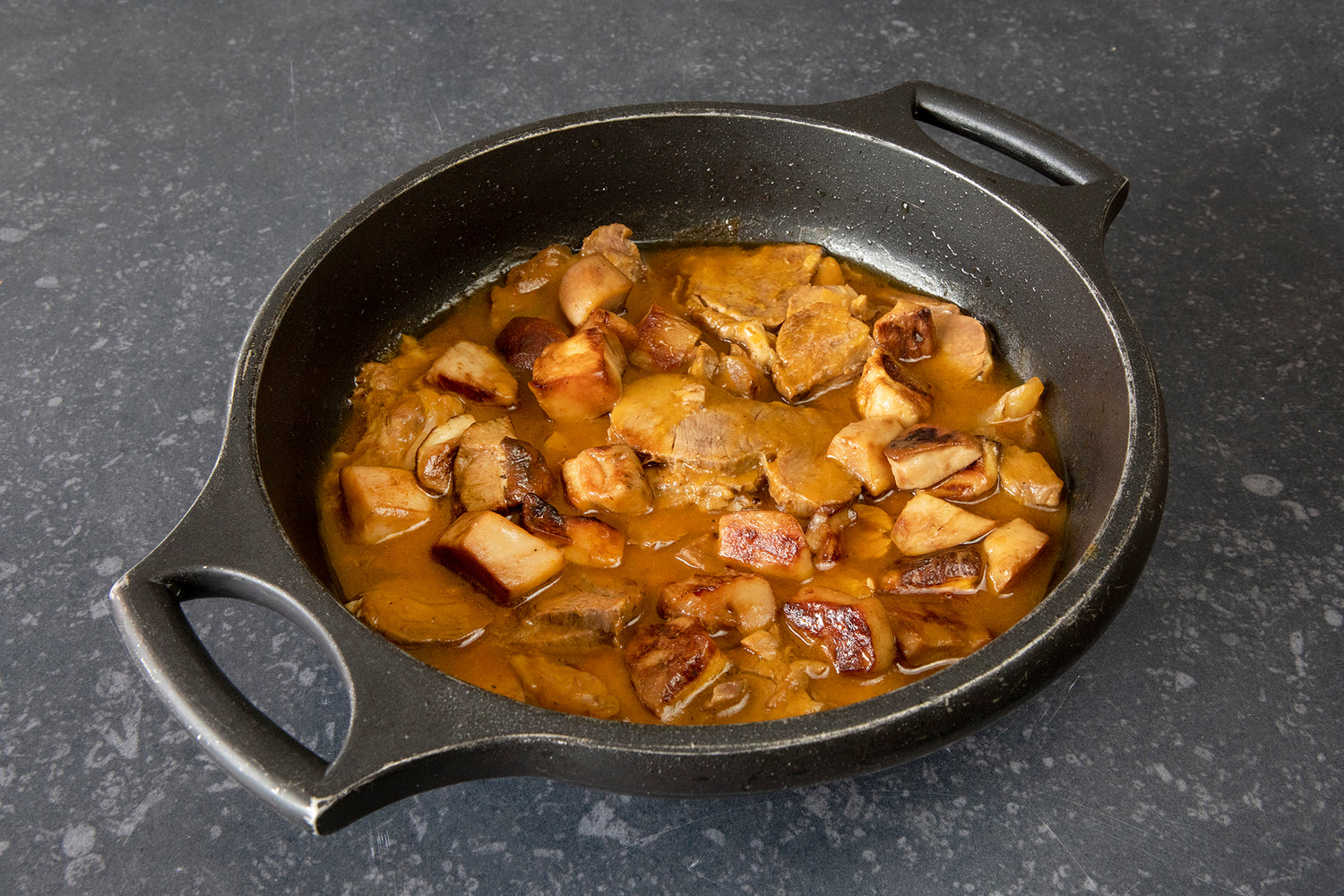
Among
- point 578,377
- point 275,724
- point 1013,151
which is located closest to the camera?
point 275,724

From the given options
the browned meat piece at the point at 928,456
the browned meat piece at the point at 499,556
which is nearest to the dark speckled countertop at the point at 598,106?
the browned meat piece at the point at 499,556

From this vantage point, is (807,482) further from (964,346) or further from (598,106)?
(598,106)

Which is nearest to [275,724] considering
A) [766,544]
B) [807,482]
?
[766,544]

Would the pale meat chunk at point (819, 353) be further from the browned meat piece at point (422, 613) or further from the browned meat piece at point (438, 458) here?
the browned meat piece at point (422, 613)

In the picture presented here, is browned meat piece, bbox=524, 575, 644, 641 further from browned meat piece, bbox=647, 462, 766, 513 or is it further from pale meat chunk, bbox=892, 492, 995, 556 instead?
pale meat chunk, bbox=892, 492, 995, 556

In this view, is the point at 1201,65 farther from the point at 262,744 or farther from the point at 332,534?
the point at 262,744

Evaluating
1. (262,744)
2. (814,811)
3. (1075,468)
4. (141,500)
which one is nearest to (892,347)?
(1075,468)
